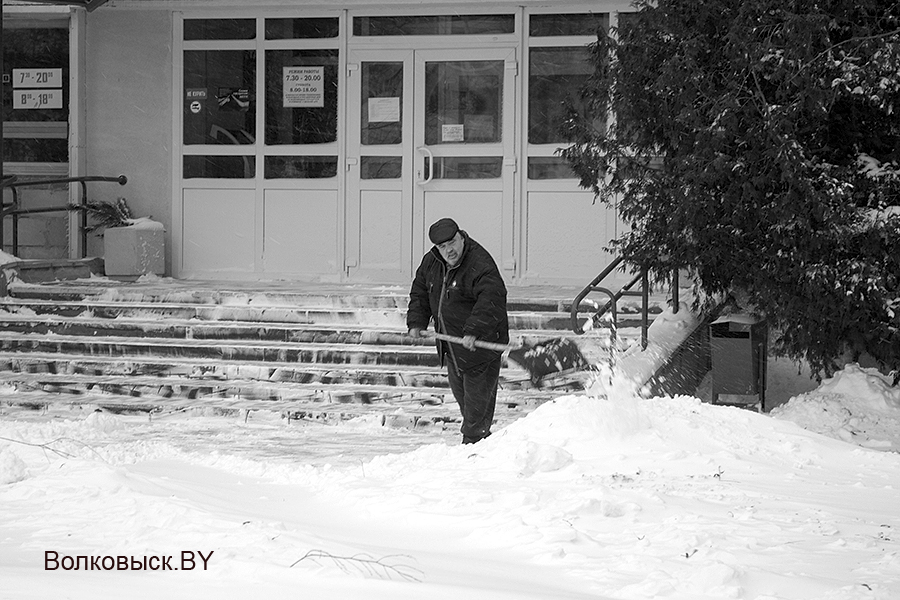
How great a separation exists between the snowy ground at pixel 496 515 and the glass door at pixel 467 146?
563cm

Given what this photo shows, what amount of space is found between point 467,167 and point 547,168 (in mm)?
919

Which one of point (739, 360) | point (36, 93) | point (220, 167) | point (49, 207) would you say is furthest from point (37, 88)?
point (739, 360)

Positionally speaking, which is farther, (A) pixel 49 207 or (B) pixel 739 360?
(A) pixel 49 207

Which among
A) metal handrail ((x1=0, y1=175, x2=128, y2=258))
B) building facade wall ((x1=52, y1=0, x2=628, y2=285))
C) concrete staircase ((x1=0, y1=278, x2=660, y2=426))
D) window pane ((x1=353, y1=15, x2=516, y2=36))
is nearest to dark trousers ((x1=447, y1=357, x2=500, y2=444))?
concrete staircase ((x1=0, y1=278, x2=660, y2=426))

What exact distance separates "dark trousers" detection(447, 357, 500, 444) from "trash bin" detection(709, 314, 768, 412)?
7.45ft

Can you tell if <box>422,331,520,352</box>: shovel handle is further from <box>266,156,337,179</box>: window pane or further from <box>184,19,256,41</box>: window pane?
<box>184,19,256,41</box>: window pane

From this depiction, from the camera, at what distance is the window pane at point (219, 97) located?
520 inches

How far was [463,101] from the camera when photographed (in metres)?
A: 12.8

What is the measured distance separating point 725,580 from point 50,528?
2.69 meters

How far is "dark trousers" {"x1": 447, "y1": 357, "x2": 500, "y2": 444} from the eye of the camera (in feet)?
24.8

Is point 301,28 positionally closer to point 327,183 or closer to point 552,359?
point 327,183

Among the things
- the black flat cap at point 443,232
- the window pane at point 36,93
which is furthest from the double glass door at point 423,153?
the black flat cap at point 443,232

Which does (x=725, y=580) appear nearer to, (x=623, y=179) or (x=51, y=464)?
(x=51, y=464)

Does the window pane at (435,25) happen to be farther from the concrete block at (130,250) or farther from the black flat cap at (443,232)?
the black flat cap at (443,232)
